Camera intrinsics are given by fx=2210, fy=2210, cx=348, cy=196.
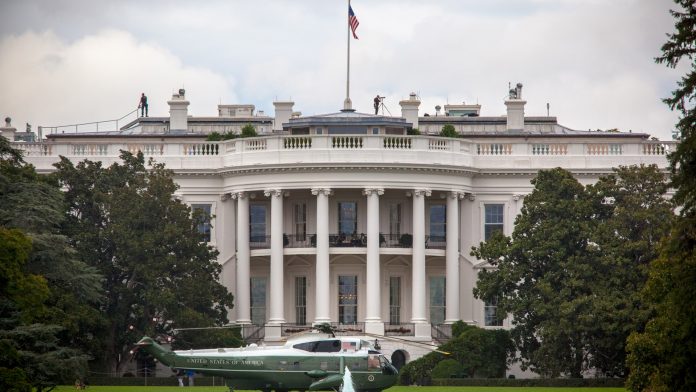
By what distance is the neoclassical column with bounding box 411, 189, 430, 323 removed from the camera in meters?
105

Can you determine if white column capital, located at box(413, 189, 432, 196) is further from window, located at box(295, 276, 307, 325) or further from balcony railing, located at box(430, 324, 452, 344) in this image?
window, located at box(295, 276, 307, 325)

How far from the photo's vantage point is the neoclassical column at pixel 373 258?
104 m

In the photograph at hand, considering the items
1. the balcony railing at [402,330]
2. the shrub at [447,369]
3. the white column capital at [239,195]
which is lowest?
the shrub at [447,369]

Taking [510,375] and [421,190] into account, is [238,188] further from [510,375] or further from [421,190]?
[510,375]

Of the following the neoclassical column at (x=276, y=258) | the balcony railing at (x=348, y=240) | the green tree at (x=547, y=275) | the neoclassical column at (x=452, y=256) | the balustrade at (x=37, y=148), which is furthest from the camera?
the balustrade at (x=37, y=148)

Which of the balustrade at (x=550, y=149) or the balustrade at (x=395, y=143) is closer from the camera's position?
the balustrade at (x=395, y=143)

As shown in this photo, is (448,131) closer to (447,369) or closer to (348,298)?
(348,298)

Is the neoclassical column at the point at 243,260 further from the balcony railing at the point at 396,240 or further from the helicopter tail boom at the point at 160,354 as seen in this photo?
the helicopter tail boom at the point at 160,354

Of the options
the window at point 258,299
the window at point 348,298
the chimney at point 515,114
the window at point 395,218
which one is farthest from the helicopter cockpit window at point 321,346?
the chimney at point 515,114

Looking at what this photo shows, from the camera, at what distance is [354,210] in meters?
108

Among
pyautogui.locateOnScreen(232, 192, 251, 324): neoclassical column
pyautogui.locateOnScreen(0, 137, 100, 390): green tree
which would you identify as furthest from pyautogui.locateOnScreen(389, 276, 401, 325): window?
pyautogui.locateOnScreen(0, 137, 100, 390): green tree

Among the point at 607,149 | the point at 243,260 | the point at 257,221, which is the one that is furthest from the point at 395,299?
the point at 607,149

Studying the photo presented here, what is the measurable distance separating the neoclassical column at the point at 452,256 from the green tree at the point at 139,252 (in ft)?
38.7

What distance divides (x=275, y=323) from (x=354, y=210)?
732 cm
